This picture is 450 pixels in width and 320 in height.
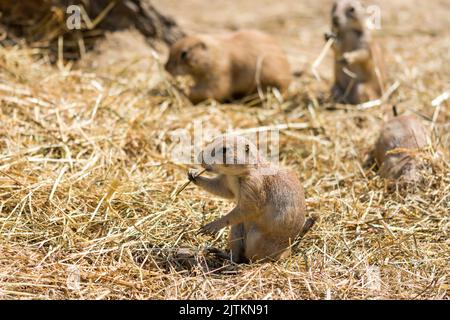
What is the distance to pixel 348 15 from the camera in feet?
27.1

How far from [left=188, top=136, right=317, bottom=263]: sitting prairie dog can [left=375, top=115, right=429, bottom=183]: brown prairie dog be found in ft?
5.20

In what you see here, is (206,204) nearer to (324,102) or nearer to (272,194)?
(272,194)

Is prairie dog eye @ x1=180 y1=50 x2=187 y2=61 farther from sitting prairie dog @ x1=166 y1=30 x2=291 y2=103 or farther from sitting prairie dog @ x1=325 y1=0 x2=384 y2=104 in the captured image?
sitting prairie dog @ x1=325 y1=0 x2=384 y2=104

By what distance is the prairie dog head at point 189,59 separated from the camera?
26.6 ft

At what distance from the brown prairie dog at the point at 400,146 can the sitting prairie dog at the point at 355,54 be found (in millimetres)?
1580

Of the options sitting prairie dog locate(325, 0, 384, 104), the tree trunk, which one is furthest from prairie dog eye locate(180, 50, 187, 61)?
sitting prairie dog locate(325, 0, 384, 104)

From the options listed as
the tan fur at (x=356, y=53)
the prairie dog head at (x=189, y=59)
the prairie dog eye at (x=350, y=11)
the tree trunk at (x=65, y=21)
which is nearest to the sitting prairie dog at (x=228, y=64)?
the prairie dog head at (x=189, y=59)

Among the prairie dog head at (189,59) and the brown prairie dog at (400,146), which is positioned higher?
the prairie dog head at (189,59)

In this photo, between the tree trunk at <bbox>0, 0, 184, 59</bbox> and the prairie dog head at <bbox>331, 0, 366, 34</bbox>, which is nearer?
the prairie dog head at <bbox>331, 0, 366, 34</bbox>

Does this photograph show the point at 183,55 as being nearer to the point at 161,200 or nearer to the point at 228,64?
the point at 228,64

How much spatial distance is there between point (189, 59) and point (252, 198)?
3838mm

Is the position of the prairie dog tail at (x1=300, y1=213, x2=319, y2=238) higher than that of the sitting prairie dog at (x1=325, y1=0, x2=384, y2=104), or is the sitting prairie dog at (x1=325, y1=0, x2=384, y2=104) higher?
the sitting prairie dog at (x1=325, y1=0, x2=384, y2=104)

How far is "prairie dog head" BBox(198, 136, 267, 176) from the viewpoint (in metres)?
4.55

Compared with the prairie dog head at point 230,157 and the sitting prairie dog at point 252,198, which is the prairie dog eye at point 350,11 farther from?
the prairie dog head at point 230,157
